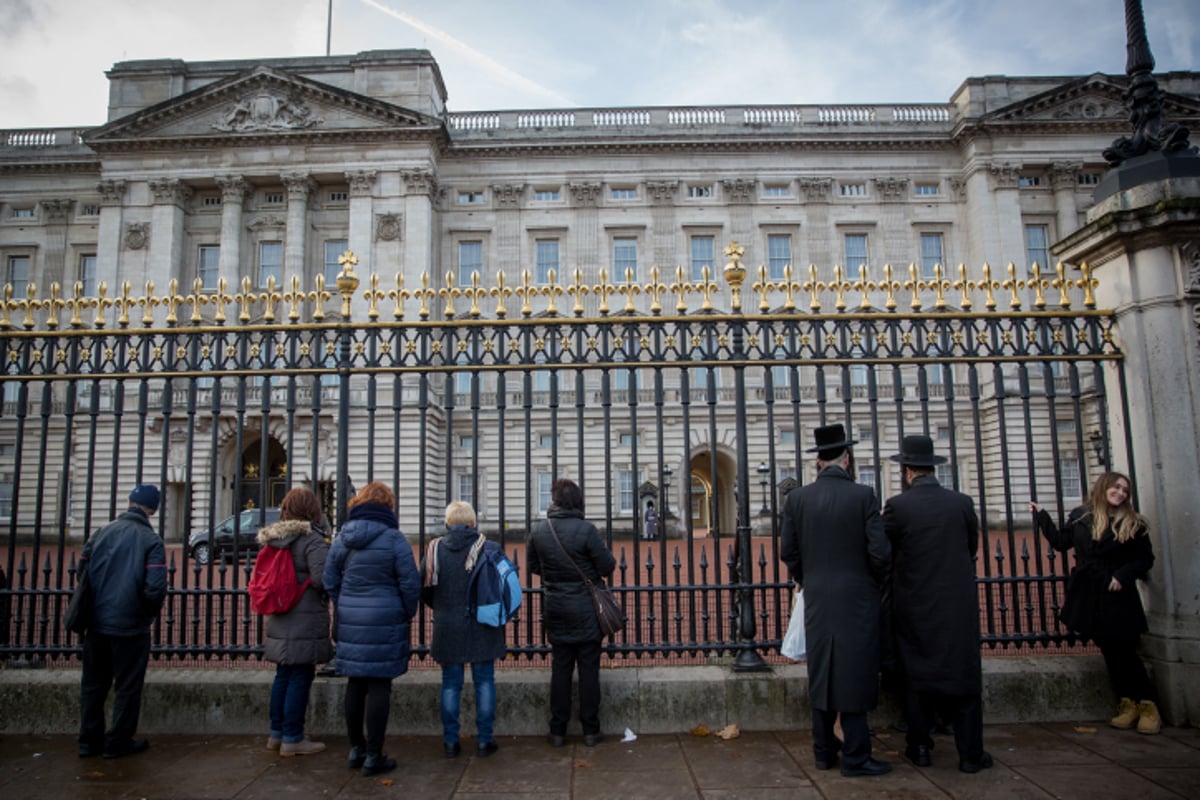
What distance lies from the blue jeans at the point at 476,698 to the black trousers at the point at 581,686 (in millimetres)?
424

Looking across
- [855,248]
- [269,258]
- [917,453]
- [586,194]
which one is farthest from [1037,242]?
[917,453]

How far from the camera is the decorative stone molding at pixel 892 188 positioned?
1496 inches

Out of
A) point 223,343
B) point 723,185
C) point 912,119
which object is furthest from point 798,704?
point 912,119

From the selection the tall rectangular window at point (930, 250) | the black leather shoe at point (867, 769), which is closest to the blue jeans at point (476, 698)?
the black leather shoe at point (867, 769)

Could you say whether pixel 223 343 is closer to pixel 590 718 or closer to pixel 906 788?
pixel 590 718

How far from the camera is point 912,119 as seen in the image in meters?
38.5

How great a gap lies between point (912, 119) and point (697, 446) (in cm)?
1857

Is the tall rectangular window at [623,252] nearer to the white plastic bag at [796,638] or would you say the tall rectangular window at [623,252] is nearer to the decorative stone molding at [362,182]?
the decorative stone molding at [362,182]

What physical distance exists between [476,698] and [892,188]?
123 ft

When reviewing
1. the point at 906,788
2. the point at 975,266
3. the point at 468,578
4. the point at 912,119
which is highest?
the point at 912,119

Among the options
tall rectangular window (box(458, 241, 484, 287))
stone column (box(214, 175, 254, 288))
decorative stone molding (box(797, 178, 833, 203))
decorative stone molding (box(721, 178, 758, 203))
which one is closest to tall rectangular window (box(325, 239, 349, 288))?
stone column (box(214, 175, 254, 288))

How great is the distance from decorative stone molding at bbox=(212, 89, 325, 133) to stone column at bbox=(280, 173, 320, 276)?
7.68 ft

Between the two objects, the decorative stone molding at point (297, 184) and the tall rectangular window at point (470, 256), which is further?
the tall rectangular window at point (470, 256)

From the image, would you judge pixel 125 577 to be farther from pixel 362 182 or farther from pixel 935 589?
pixel 362 182
